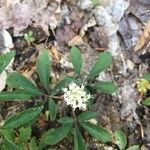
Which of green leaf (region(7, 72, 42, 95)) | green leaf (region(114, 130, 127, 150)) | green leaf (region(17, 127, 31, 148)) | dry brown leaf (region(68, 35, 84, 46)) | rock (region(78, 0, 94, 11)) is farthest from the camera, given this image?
rock (region(78, 0, 94, 11))

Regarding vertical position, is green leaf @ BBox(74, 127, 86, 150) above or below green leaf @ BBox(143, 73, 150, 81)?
below

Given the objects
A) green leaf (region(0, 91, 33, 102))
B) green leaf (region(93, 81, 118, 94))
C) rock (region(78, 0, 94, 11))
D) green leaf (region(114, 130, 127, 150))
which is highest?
rock (region(78, 0, 94, 11))

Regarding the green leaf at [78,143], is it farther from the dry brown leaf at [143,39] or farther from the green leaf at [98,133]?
the dry brown leaf at [143,39]

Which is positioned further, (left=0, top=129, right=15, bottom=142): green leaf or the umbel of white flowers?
(left=0, top=129, right=15, bottom=142): green leaf

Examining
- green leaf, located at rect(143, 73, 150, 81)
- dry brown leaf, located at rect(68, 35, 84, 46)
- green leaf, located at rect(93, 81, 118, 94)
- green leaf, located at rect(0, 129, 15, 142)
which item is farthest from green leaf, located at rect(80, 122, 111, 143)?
dry brown leaf, located at rect(68, 35, 84, 46)

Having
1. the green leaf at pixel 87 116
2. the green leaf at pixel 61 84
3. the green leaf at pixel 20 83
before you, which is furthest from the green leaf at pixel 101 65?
the green leaf at pixel 20 83

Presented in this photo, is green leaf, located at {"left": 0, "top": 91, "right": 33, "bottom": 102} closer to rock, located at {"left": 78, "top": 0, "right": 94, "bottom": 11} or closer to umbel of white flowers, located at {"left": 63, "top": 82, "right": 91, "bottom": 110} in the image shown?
umbel of white flowers, located at {"left": 63, "top": 82, "right": 91, "bottom": 110}
